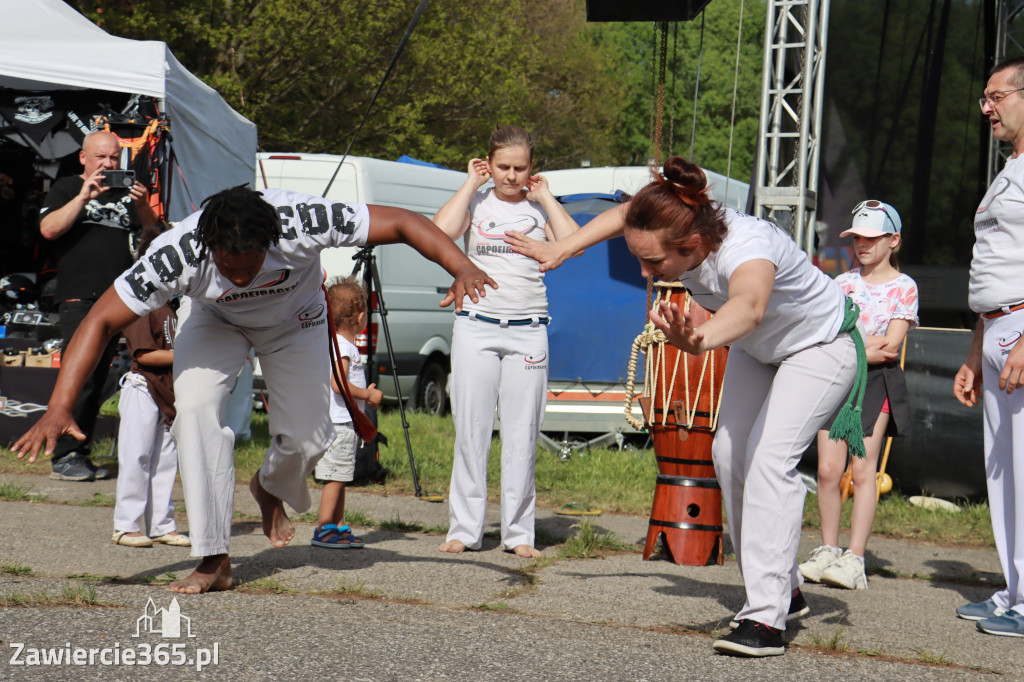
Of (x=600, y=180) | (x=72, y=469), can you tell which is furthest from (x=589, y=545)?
(x=600, y=180)

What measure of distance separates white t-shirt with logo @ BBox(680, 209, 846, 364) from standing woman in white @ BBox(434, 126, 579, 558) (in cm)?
158

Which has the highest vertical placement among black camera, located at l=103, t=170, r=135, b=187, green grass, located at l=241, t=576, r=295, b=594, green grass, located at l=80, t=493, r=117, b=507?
black camera, located at l=103, t=170, r=135, b=187

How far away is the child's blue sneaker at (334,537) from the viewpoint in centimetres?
541

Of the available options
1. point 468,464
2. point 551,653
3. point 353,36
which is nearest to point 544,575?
point 468,464

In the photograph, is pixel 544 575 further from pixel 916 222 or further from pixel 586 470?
pixel 916 222

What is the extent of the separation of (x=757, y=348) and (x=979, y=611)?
1646 millimetres

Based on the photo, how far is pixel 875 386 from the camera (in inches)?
215

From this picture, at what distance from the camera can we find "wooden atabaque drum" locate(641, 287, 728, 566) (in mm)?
5422

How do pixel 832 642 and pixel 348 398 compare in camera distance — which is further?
pixel 348 398

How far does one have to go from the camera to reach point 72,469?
24.5ft

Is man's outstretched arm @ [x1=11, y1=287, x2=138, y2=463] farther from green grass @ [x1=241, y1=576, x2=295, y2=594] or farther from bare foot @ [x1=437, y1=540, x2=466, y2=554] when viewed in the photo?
bare foot @ [x1=437, y1=540, x2=466, y2=554]

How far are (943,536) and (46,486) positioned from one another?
5762mm

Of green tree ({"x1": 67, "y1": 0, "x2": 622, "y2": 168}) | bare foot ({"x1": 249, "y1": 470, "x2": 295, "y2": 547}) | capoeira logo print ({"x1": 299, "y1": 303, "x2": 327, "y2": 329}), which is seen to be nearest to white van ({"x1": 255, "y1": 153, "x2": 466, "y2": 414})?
bare foot ({"x1": 249, "y1": 470, "x2": 295, "y2": 547})

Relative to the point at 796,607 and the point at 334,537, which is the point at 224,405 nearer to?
the point at 334,537
